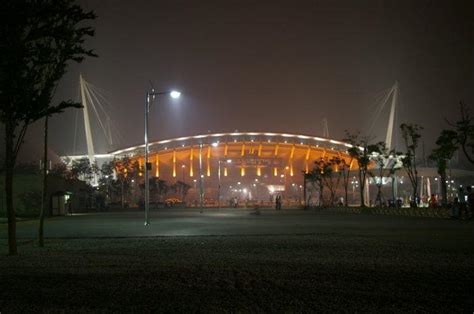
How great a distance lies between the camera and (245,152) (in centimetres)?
13112

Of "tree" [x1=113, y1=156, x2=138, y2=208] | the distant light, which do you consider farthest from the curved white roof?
the distant light

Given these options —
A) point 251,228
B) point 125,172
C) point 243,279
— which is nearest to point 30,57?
point 243,279

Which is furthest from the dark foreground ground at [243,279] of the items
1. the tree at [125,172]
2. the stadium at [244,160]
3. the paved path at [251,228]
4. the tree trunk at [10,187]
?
the stadium at [244,160]

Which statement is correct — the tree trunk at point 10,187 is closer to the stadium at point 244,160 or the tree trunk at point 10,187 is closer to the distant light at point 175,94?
the distant light at point 175,94

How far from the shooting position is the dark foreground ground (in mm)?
6238

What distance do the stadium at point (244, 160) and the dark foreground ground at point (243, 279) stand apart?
366ft

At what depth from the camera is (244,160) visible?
12862cm

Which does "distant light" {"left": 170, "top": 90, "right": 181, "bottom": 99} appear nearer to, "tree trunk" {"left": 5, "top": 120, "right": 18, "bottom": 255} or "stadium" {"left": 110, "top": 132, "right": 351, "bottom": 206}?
"tree trunk" {"left": 5, "top": 120, "right": 18, "bottom": 255}

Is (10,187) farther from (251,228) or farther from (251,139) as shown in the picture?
(251,139)

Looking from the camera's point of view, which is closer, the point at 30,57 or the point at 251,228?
the point at 30,57

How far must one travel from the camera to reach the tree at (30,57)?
10781mm

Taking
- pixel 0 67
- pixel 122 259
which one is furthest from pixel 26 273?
pixel 0 67

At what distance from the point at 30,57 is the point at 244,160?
117 m

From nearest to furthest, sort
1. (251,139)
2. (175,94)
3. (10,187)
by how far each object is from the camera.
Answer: (10,187) → (175,94) → (251,139)
